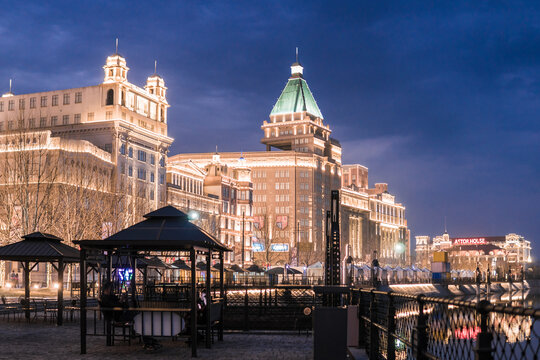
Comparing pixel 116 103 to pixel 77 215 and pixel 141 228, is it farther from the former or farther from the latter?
pixel 141 228

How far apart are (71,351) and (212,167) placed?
384 ft

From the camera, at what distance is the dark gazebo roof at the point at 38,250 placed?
25000 millimetres

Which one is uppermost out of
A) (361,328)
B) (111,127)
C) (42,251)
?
(111,127)

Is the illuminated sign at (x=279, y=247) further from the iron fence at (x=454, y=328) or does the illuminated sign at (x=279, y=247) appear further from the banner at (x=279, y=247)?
the iron fence at (x=454, y=328)

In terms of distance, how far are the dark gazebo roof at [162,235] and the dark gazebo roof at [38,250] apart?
8849 millimetres

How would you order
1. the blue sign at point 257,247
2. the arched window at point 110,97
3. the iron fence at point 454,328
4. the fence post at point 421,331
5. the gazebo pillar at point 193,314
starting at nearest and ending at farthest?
the iron fence at point 454,328 < the fence post at point 421,331 < the gazebo pillar at point 193,314 < the arched window at point 110,97 < the blue sign at point 257,247

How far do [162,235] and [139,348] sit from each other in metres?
3.04

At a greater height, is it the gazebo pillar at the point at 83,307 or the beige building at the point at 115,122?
the beige building at the point at 115,122

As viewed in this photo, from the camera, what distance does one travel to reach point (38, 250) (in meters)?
25.5

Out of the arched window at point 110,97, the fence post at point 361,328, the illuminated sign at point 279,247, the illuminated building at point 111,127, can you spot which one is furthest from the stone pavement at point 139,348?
the illuminated sign at point 279,247

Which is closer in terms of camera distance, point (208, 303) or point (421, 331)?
point (421, 331)

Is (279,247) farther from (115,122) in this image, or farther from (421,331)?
(421,331)

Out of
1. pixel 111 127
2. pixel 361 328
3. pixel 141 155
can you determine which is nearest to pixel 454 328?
pixel 361 328

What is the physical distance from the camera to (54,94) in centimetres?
11150
